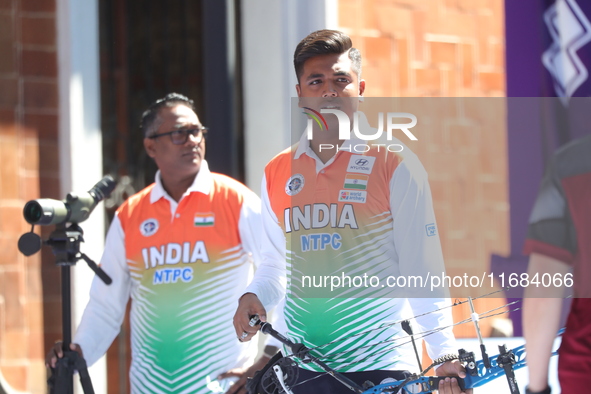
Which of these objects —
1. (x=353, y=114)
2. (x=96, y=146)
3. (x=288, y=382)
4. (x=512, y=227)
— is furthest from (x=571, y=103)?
(x=96, y=146)

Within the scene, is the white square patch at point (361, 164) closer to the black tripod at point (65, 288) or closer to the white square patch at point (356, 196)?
the white square patch at point (356, 196)

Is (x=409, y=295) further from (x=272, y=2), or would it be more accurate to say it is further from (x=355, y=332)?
(x=272, y=2)

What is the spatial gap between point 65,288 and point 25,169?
1.69 meters

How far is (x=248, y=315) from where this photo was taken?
2.89 metres

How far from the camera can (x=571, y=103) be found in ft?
8.43

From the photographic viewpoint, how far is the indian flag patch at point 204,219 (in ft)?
12.7

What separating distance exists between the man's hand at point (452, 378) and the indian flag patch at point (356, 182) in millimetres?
602

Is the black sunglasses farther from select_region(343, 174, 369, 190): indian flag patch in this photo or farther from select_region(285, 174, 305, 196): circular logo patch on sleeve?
select_region(343, 174, 369, 190): indian flag patch

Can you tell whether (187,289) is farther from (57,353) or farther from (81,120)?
(81,120)

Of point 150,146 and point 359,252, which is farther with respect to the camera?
point 150,146

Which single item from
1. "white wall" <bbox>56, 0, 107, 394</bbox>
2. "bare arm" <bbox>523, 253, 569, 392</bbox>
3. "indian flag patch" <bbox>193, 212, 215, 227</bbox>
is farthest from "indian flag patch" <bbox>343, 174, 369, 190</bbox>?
"white wall" <bbox>56, 0, 107, 394</bbox>

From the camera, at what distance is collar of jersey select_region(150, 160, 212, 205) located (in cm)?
395

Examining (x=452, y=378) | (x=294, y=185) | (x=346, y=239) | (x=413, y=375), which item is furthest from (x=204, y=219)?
(x=452, y=378)

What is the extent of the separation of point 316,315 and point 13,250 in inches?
108
